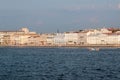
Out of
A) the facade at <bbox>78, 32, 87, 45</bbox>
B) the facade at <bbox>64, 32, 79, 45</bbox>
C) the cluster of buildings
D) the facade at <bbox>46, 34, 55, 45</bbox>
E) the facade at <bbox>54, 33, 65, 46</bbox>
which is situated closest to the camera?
the cluster of buildings

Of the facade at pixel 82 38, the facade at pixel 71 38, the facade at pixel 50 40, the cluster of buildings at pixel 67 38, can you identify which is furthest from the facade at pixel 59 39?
the facade at pixel 82 38

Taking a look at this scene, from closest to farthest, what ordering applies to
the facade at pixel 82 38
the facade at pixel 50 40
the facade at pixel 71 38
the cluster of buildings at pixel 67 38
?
the cluster of buildings at pixel 67 38 < the facade at pixel 82 38 < the facade at pixel 71 38 < the facade at pixel 50 40

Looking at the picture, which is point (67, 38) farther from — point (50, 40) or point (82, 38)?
point (50, 40)

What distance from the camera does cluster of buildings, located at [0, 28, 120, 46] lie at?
133 metres

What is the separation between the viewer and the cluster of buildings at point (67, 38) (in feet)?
435

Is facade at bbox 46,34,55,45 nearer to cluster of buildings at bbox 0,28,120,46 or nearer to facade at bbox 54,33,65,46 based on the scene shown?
cluster of buildings at bbox 0,28,120,46

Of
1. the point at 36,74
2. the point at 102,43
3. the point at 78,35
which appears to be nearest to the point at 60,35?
the point at 78,35

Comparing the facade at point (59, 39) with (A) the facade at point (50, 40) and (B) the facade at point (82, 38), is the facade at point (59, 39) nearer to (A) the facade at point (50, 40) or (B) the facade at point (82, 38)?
(A) the facade at point (50, 40)

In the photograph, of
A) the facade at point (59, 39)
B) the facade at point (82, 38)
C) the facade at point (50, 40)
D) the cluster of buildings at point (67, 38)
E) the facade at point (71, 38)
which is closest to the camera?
the cluster of buildings at point (67, 38)

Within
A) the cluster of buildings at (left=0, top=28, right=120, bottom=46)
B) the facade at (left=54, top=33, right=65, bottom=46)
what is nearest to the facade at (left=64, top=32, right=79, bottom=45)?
the cluster of buildings at (left=0, top=28, right=120, bottom=46)

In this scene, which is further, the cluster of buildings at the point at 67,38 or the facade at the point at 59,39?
the facade at the point at 59,39

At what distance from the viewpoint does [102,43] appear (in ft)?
439

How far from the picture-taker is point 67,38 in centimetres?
14238

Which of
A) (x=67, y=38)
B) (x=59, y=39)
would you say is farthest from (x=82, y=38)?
(x=59, y=39)
